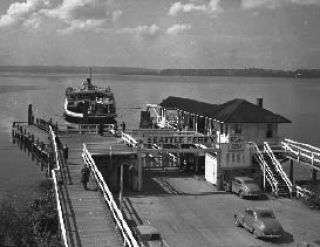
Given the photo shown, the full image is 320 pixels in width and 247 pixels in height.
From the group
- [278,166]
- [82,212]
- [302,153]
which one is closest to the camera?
[82,212]

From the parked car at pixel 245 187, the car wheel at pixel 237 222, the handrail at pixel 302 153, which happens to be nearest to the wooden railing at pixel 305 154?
the handrail at pixel 302 153

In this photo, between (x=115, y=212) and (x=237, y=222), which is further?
(x=237, y=222)

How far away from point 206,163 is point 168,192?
5056 millimetres

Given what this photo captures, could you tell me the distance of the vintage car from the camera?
85.0ft

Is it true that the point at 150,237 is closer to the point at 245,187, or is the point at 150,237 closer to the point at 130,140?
the point at 245,187

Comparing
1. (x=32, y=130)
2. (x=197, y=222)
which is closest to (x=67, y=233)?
(x=197, y=222)

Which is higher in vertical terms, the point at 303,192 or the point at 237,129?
the point at 237,129

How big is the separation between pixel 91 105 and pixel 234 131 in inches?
1942

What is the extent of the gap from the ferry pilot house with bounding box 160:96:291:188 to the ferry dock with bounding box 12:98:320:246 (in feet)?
0.24

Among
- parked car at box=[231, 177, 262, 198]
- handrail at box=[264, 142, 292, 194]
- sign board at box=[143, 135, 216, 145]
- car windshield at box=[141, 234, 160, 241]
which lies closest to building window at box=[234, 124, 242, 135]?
sign board at box=[143, 135, 216, 145]

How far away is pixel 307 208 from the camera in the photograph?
1296 inches

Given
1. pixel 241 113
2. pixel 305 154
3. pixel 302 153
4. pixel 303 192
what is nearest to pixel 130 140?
pixel 241 113

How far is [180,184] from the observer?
38781 millimetres

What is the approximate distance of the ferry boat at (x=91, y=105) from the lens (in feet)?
277
